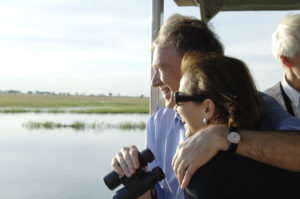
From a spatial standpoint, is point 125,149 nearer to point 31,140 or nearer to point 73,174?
point 73,174

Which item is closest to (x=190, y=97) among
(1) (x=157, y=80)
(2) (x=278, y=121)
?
(2) (x=278, y=121)

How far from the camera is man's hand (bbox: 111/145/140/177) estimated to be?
1553 millimetres

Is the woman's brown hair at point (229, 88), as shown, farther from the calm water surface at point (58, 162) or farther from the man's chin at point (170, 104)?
the calm water surface at point (58, 162)

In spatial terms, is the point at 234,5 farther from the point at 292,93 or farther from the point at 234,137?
the point at 234,137

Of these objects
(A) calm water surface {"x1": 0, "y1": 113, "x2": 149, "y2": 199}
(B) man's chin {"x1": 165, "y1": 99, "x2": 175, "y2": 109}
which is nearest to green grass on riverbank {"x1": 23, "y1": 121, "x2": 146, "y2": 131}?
(A) calm water surface {"x1": 0, "y1": 113, "x2": 149, "y2": 199}

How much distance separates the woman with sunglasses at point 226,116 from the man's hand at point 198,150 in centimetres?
2

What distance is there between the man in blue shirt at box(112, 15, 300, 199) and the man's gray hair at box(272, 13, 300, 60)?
523mm

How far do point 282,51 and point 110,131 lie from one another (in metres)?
18.6

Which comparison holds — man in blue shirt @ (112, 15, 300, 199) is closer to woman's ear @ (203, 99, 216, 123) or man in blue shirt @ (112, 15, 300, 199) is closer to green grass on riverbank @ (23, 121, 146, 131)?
woman's ear @ (203, 99, 216, 123)

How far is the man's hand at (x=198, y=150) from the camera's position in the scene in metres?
1.16

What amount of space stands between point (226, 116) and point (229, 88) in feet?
0.33

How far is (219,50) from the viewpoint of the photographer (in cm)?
188

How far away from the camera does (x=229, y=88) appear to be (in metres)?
1.26

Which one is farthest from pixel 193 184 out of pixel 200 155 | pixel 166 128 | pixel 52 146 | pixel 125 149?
pixel 52 146
